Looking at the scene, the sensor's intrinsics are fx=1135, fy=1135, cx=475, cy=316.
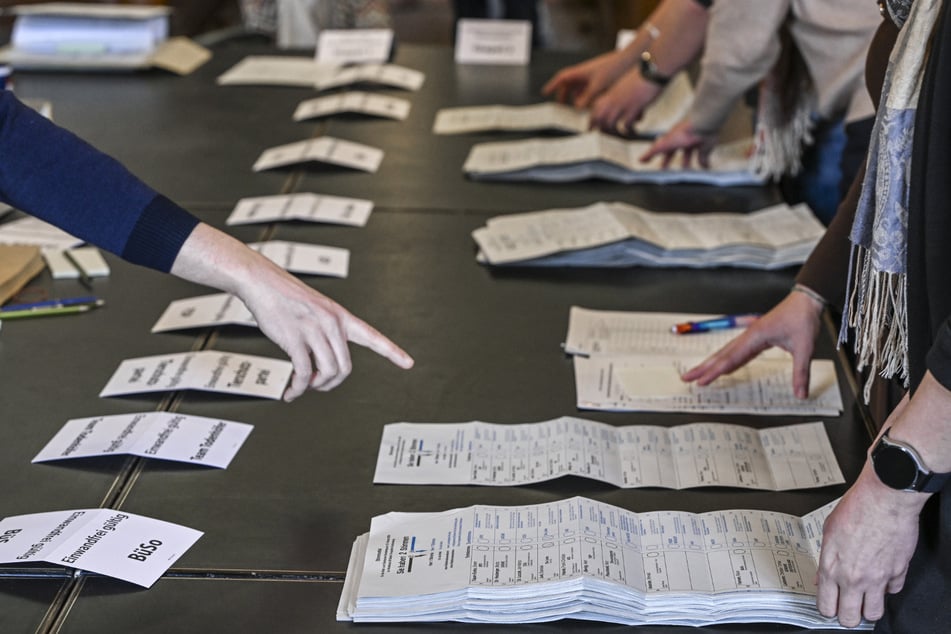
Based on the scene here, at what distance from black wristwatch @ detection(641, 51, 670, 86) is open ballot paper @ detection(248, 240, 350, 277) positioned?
3.11 ft

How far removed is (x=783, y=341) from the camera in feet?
4.81

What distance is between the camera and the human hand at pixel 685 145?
90.6 inches

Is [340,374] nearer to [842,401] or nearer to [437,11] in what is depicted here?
[842,401]

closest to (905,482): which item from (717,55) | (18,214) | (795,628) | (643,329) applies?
(795,628)

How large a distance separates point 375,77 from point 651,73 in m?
0.76

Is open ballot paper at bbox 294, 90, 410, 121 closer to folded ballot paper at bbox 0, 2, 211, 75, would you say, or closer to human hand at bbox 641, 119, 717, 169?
folded ballot paper at bbox 0, 2, 211, 75

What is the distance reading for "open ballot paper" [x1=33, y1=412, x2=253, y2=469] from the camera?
1332 mm

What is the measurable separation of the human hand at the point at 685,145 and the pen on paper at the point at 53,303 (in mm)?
1140

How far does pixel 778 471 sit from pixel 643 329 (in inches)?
16.1

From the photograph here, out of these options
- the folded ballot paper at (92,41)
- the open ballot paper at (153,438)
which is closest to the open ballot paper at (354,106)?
the folded ballot paper at (92,41)

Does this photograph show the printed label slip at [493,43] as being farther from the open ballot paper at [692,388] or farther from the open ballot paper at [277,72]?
the open ballot paper at [692,388]

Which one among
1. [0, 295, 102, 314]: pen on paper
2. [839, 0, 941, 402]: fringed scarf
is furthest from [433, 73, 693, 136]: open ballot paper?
[839, 0, 941, 402]: fringed scarf

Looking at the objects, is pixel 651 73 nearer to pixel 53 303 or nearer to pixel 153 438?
pixel 53 303

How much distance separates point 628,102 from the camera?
2.55 meters
